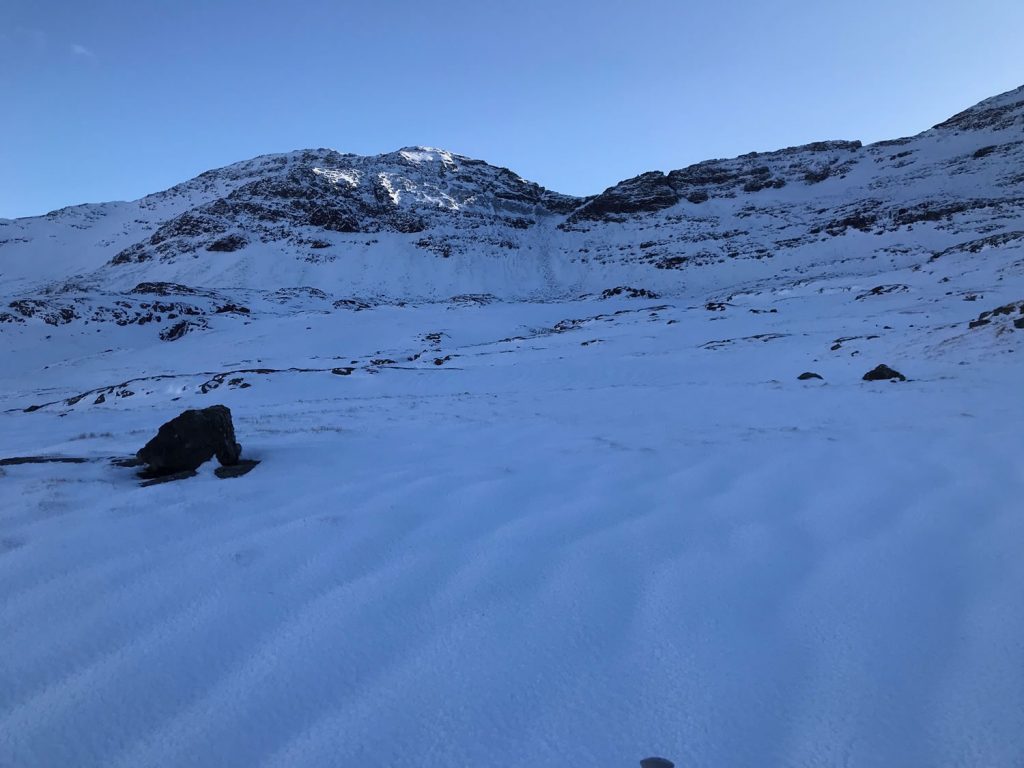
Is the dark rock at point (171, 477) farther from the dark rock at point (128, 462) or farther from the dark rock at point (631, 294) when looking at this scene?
the dark rock at point (631, 294)

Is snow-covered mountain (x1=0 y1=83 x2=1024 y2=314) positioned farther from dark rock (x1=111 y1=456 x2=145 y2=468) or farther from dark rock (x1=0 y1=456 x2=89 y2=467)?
dark rock (x1=0 y1=456 x2=89 y2=467)

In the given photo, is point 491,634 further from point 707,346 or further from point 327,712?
point 707,346

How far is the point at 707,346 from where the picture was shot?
14898 mm

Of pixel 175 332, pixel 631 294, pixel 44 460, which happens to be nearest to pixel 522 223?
pixel 631 294

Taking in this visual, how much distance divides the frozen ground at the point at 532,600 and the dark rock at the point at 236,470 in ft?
0.39

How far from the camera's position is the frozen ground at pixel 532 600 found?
165 cm

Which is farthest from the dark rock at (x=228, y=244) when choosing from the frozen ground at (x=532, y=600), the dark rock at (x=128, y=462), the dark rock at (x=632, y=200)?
the dark rock at (x=128, y=462)

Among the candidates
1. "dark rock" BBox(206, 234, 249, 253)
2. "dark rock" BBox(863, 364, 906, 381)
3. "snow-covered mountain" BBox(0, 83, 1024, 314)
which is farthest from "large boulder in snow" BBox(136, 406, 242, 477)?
"dark rock" BBox(206, 234, 249, 253)

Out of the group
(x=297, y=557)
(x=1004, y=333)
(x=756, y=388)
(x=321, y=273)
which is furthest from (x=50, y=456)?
(x=321, y=273)

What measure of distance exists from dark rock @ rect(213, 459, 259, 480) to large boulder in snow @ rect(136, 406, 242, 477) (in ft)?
0.36

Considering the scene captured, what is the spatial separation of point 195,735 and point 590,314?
29.5 metres

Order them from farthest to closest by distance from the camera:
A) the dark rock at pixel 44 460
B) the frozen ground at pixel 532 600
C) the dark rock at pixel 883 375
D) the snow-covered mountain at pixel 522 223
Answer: the snow-covered mountain at pixel 522 223, the dark rock at pixel 883 375, the dark rock at pixel 44 460, the frozen ground at pixel 532 600

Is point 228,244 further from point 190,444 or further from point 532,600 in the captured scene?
point 532,600

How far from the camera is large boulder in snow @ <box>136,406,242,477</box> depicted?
4.07 metres
